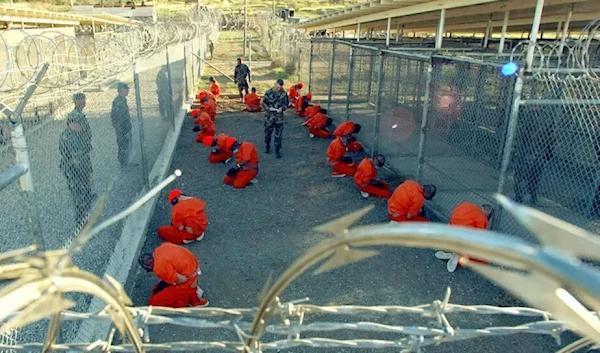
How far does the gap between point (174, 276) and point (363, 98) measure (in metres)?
9.12

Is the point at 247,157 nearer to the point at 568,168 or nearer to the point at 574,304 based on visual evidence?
the point at 568,168

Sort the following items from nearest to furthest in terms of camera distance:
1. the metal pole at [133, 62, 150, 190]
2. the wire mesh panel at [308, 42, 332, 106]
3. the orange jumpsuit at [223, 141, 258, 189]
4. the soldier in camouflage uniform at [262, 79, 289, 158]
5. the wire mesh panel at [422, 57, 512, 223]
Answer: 1. the metal pole at [133, 62, 150, 190]
2. the wire mesh panel at [422, 57, 512, 223]
3. the orange jumpsuit at [223, 141, 258, 189]
4. the soldier in camouflage uniform at [262, 79, 289, 158]
5. the wire mesh panel at [308, 42, 332, 106]

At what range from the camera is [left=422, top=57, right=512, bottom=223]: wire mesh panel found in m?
7.64

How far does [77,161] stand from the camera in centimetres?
532

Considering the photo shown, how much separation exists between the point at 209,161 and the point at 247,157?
5.41ft

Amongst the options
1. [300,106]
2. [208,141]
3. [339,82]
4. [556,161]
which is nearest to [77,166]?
[208,141]

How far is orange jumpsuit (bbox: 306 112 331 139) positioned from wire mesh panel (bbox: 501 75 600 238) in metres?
4.79

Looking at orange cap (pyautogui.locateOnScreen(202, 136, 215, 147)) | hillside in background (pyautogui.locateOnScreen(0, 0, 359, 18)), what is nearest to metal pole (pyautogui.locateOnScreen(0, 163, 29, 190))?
orange cap (pyautogui.locateOnScreen(202, 136, 215, 147))

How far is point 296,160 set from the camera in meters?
9.41

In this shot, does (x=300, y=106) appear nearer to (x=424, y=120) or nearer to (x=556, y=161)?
(x=424, y=120)

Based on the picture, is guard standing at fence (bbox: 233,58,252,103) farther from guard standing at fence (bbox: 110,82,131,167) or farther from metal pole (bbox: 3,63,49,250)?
metal pole (bbox: 3,63,49,250)

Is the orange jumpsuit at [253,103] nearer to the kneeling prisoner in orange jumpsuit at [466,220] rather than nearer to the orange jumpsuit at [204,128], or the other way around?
the orange jumpsuit at [204,128]

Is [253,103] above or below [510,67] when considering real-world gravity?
below

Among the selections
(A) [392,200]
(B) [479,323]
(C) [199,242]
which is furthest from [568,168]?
(C) [199,242]
